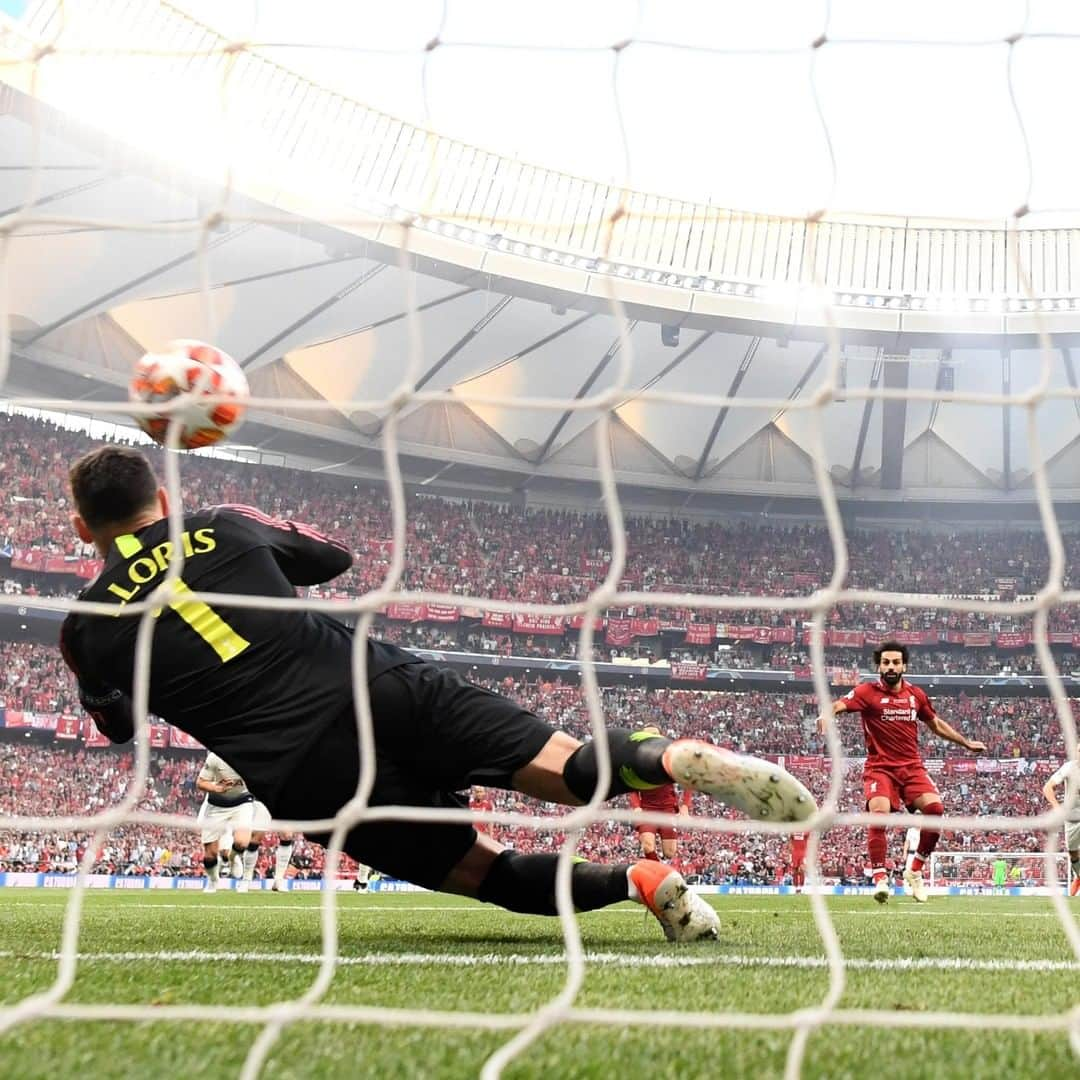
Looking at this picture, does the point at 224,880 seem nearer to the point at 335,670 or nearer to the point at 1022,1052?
the point at 335,670

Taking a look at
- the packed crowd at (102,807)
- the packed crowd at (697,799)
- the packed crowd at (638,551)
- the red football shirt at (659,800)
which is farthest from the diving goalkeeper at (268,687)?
the packed crowd at (638,551)

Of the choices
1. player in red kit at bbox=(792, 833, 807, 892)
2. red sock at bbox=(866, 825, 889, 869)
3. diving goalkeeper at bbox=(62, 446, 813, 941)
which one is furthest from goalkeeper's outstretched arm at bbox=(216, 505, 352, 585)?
player in red kit at bbox=(792, 833, 807, 892)

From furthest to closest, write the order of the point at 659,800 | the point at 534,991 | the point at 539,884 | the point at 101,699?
1. the point at 659,800
2. the point at 539,884
3. the point at 101,699
4. the point at 534,991

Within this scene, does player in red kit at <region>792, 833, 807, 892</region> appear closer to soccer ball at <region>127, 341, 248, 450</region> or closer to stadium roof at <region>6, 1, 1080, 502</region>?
stadium roof at <region>6, 1, 1080, 502</region>

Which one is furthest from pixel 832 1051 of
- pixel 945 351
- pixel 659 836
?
pixel 945 351

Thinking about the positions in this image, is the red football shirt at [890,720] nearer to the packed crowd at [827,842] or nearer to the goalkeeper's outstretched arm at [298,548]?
the goalkeeper's outstretched arm at [298,548]

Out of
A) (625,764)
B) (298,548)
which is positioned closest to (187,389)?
(298,548)

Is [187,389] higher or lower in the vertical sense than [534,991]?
higher

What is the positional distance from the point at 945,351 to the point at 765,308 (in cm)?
468

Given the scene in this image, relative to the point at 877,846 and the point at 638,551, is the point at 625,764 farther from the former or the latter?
the point at 638,551

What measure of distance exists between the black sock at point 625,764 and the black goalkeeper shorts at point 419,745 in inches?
5.7

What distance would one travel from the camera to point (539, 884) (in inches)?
154

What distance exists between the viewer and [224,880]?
17.8m

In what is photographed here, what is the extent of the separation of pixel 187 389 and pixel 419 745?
3.96ft
